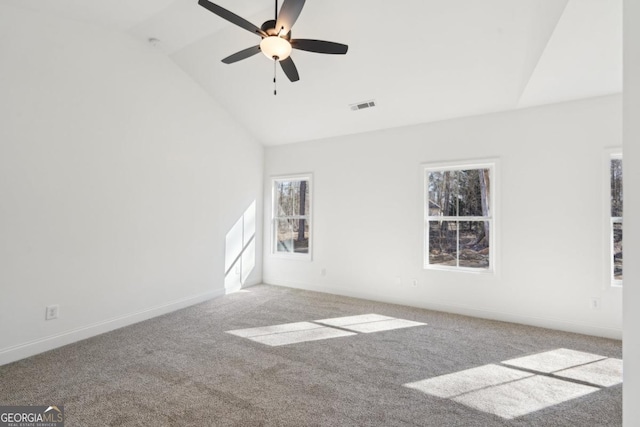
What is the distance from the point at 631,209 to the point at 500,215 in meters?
2.94

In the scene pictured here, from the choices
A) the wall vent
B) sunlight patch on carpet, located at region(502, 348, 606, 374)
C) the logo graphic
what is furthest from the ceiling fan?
sunlight patch on carpet, located at region(502, 348, 606, 374)

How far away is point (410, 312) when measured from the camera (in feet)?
13.7

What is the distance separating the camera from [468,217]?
13.8 ft

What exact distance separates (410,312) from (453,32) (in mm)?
3386

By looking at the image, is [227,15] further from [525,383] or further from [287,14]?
[525,383]

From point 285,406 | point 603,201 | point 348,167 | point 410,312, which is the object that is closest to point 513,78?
point 603,201

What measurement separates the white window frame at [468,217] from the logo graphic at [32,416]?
408 cm

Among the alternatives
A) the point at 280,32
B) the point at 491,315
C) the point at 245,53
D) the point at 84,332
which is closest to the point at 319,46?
the point at 280,32

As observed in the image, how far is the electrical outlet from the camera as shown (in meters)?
2.87

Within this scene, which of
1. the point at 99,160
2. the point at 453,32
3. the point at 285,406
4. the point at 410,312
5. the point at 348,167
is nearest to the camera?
the point at 285,406

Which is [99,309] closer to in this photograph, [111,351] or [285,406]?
[111,351]

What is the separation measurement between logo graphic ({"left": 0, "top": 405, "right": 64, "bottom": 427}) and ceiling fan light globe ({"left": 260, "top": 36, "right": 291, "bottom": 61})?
300 centimetres

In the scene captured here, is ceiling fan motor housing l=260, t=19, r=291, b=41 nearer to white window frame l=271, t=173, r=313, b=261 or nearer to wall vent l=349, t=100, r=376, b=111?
wall vent l=349, t=100, r=376, b=111

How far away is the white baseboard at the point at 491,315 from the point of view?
11.1ft
